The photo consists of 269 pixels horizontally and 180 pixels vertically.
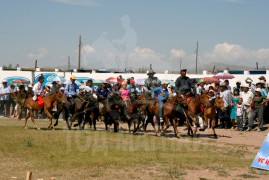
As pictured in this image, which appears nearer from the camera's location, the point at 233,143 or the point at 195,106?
the point at 233,143

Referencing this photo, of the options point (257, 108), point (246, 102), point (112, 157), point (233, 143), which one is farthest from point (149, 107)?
point (112, 157)

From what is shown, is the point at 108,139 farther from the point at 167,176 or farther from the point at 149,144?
the point at 167,176

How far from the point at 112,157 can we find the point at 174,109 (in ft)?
22.4

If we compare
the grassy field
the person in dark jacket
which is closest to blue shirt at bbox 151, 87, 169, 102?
the person in dark jacket

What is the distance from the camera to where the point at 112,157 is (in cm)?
1333

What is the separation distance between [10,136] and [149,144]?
17.4 feet

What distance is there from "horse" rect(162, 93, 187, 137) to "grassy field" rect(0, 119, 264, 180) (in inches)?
73.0

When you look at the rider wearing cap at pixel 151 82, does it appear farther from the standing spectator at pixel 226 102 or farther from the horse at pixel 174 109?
the standing spectator at pixel 226 102

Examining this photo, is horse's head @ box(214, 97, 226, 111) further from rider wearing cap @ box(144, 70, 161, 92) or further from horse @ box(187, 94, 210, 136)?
rider wearing cap @ box(144, 70, 161, 92)

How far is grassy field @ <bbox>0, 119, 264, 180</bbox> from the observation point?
1127 cm

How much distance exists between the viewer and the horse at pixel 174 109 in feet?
64.0

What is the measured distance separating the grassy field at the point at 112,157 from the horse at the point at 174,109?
73.0 inches

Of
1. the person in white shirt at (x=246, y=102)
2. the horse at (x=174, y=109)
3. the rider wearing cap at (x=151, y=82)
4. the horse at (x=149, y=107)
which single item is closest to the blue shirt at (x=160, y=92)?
the horse at (x=149, y=107)

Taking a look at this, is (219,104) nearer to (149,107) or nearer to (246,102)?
(246,102)
